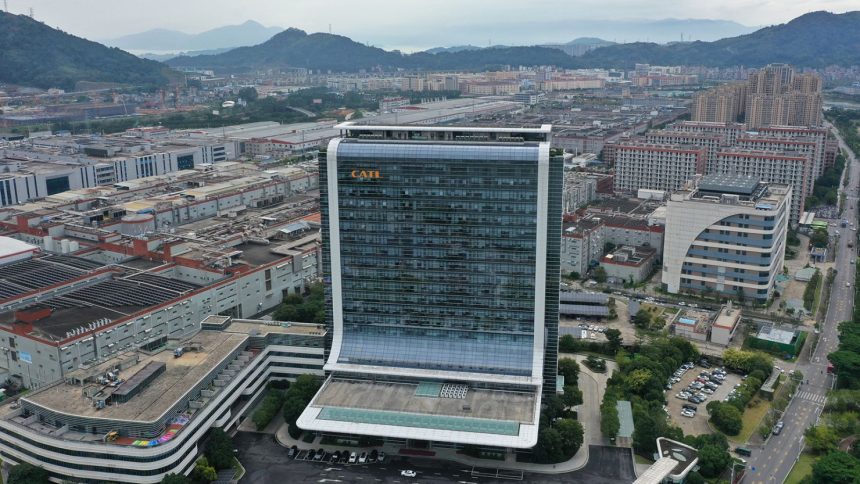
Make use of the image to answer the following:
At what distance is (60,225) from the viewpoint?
92750mm

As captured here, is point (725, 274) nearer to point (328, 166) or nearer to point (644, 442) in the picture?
point (644, 442)

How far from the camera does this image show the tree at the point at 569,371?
60.0 metres

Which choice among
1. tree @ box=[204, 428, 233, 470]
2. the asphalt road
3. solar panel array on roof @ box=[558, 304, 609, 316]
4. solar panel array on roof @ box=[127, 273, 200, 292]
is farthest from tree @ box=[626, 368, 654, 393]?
solar panel array on roof @ box=[127, 273, 200, 292]

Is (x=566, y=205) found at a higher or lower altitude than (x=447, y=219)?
lower

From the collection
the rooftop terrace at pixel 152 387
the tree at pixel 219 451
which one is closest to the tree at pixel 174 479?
the tree at pixel 219 451

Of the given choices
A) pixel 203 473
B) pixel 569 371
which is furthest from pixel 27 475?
pixel 569 371

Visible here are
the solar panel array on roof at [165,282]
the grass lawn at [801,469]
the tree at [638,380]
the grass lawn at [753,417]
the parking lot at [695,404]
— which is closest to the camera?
the grass lawn at [801,469]

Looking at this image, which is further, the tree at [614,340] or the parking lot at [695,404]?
the tree at [614,340]

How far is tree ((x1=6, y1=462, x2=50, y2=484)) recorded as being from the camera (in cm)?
4472

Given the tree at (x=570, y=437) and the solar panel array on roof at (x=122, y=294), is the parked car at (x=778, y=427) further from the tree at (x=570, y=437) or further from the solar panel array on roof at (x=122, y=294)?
the solar panel array on roof at (x=122, y=294)

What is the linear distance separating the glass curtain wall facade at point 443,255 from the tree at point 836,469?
18290 millimetres

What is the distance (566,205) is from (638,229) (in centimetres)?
1485

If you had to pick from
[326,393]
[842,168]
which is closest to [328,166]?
[326,393]

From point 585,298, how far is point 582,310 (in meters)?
1.55
